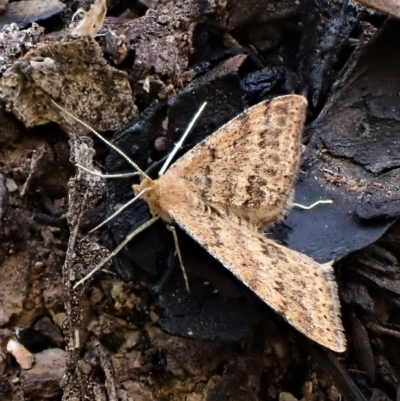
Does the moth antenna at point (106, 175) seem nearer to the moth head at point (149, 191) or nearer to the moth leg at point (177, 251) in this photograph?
the moth head at point (149, 191)

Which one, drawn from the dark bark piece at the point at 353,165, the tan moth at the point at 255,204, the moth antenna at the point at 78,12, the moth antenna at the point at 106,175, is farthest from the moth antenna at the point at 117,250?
the moth antenna at the point at 78,12

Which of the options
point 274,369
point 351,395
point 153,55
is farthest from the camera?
point 153,55

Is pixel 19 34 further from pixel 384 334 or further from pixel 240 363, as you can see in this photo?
→ pixel 384 334

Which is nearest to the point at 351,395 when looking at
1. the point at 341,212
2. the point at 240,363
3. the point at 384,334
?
the point at 384,334

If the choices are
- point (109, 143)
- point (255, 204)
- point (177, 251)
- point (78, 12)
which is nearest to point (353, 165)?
point (255, 204)

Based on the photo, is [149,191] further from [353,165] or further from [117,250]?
[353,165]
